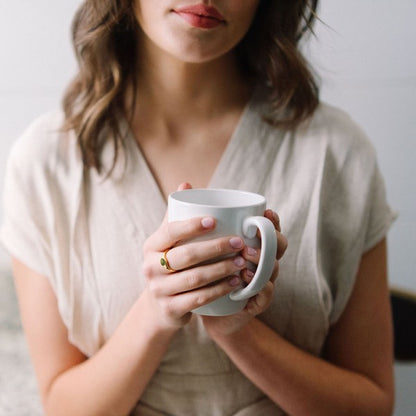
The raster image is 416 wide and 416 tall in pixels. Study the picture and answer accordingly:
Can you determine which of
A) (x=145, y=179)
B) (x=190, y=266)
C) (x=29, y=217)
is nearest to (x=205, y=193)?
(x=190, y=266)

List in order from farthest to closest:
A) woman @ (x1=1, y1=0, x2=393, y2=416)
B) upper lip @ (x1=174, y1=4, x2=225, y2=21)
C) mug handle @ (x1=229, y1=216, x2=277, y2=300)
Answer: woman @ (x1=1, y1=0, x2=393, y2=416)
upper lip @ (x1=174, y1=4, x2=225, y2=21)
mug handle @ (x1=229, y1=216, x2=277, y2=300)

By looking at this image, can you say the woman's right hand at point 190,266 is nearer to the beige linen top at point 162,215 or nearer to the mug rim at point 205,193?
the mug rim at point 205,193

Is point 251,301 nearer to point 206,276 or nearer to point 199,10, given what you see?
point 206,276

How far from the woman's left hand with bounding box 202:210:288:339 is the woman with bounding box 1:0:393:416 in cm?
6

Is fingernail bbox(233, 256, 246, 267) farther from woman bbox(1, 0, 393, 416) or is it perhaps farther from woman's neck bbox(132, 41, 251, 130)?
woman's neck bbox(132, 41, 251, 130)

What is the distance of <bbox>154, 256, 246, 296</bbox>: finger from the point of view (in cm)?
51

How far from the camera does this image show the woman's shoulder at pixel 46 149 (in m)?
0.80

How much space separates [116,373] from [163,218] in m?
0.21

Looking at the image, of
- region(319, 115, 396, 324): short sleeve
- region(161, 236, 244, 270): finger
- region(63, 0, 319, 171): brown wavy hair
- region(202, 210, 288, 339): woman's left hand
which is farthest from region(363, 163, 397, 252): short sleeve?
region(161, 236, 244, 270): finger

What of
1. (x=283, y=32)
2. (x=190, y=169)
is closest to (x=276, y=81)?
(x=283, y=32)

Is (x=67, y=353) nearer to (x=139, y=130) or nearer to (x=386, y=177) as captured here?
(x=139, y=130)

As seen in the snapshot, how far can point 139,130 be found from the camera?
820mm

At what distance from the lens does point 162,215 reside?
756mm

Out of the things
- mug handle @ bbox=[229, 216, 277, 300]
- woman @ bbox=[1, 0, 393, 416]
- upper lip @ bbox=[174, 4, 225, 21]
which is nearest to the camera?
mug handle @ bbox=[229, 216, 277, 300]
